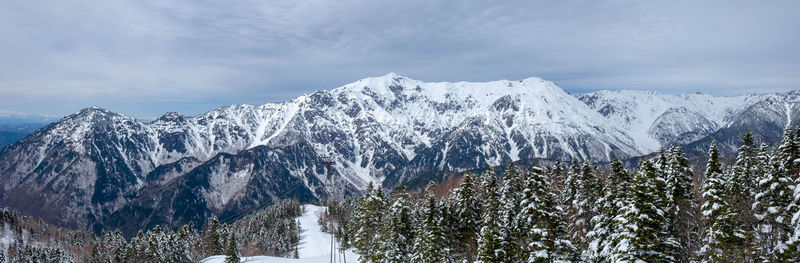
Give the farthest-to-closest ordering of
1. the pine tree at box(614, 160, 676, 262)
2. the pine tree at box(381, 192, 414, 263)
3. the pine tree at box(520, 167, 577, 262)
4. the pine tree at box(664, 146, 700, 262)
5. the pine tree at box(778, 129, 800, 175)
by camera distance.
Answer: the pine tree at box(381, 192, 414, 263), the pine tree at box(664, 146, 700, 262), the pine tree at box(778, 129, 800, 175), the pine tree at box(520, 167, 577, 262), the pine tree at box(614, 160, 676, 262)

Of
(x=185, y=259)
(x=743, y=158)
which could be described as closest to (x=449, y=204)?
(x=743, y=158)

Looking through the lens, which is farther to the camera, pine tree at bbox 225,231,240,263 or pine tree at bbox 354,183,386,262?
pine tree at bbox 225,231,240,263

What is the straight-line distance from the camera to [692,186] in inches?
1535

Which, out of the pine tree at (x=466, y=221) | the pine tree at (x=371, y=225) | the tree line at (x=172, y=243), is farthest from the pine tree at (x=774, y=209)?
the tree line at (x=172, y=243)

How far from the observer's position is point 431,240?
144ft

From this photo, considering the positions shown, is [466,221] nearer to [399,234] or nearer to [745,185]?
[399,234]

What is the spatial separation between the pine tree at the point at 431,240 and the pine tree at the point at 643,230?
1944 centimetres

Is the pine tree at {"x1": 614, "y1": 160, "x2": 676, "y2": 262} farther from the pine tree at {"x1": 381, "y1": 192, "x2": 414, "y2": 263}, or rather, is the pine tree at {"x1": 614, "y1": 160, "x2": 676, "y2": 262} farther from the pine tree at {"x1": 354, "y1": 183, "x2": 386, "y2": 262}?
the pine tree at {"x1": 354, "y1": 183, "x2": 386, "y2": 262}

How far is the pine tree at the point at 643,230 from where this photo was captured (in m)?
26.4

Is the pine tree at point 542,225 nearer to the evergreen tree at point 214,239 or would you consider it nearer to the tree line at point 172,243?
the tree line at point 172,243

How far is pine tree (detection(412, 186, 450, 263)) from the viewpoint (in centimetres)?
4356

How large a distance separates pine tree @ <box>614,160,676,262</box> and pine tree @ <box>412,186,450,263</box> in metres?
19.4

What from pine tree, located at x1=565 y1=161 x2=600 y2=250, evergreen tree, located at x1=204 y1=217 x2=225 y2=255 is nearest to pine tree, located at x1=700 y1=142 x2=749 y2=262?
pine tree, located at x1=565 y1=161 x2=600 y2=250

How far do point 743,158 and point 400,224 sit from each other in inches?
1530
